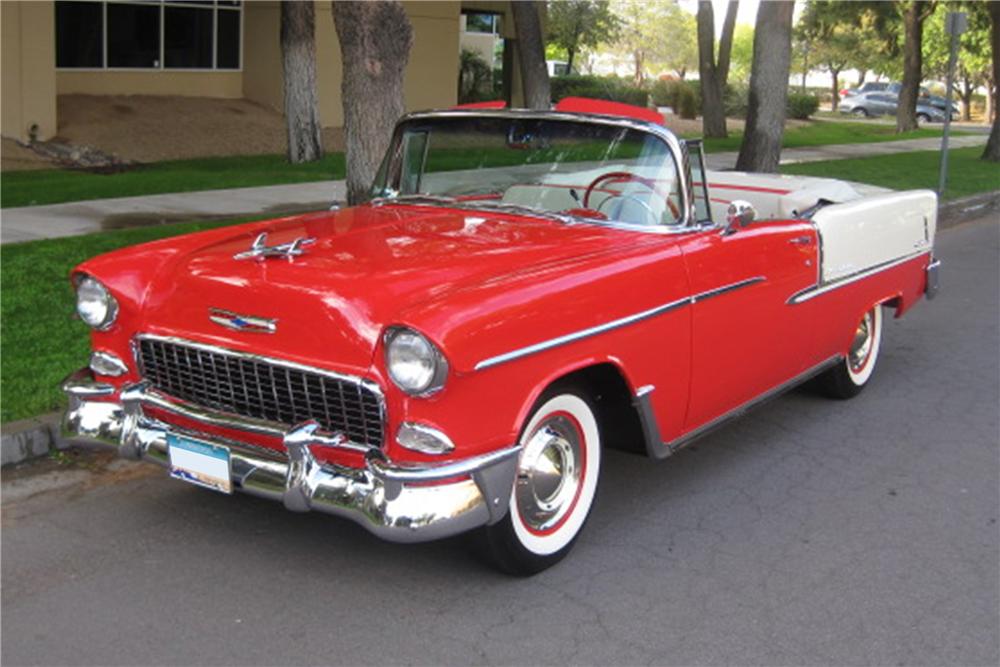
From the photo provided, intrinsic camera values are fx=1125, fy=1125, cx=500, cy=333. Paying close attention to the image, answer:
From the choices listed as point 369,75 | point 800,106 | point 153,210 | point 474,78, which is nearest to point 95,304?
point 369,75

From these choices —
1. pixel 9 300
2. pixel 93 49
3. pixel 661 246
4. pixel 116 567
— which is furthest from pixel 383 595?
pixel 93 49

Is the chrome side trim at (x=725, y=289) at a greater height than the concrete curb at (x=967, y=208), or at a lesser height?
greater

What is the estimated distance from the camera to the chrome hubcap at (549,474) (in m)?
4.02

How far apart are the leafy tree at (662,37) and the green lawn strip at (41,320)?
211 ft

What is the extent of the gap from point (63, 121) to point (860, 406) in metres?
16.1

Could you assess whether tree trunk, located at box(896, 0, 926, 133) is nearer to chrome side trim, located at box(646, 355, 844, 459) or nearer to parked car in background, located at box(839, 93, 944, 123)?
parked car in background, located at box(839, 93, 944, 123)

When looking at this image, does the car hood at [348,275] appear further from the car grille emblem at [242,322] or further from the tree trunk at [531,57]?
the tree trunk at [531,57]

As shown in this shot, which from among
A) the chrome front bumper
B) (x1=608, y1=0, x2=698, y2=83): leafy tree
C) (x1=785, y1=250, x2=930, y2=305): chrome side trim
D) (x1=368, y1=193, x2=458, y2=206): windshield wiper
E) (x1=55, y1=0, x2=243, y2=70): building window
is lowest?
the chrome front bumper

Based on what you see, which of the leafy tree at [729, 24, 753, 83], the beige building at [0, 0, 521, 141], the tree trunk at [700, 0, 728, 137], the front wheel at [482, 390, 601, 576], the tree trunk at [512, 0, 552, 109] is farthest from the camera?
the leafy tree at [729, 24, 753, 83]

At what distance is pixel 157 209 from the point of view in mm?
11750

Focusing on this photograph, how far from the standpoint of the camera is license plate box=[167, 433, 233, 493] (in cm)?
386

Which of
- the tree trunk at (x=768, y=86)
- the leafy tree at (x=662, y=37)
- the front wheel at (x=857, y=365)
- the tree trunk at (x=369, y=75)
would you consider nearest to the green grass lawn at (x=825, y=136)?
the tree trunk at (x=768, y=86)

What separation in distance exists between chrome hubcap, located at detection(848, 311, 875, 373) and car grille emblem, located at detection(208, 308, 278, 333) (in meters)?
3.91

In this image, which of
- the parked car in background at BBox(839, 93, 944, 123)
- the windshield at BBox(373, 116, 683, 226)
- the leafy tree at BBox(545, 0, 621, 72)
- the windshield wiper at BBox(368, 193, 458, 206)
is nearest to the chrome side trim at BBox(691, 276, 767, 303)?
the windshield at BBox(373, 116, 683, 226)
